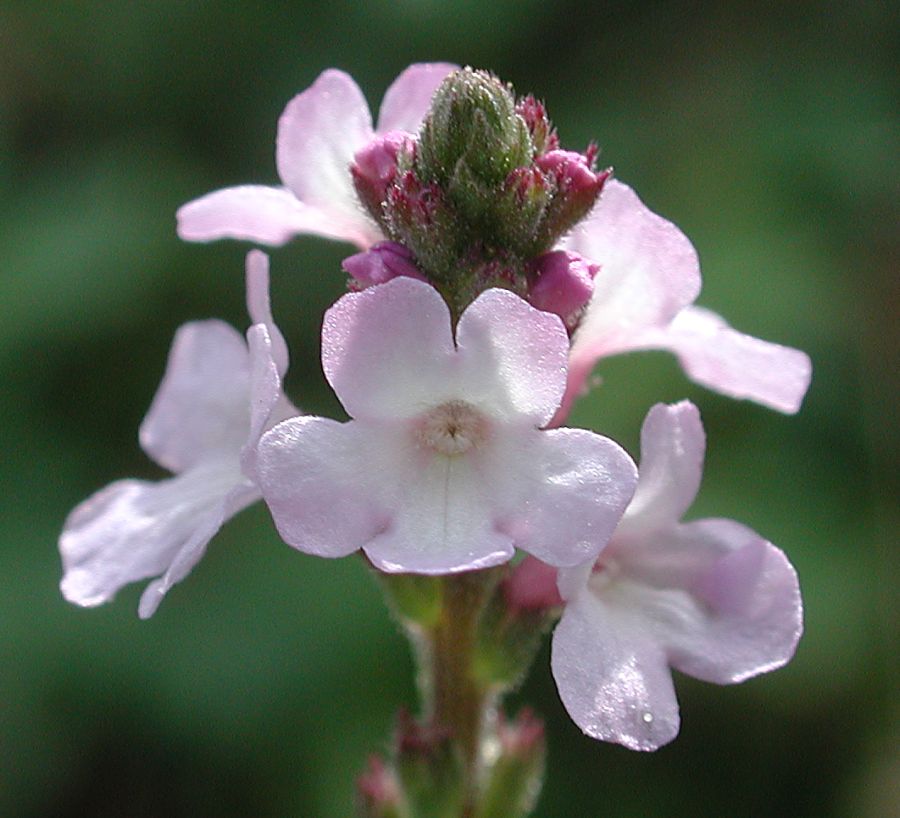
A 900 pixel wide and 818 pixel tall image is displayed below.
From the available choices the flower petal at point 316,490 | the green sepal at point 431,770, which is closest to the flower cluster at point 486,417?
the flower petal at point 316,490

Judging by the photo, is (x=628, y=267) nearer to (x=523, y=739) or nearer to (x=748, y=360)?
(x=748, y=360)

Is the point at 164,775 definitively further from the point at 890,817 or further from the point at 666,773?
the point at 890,817

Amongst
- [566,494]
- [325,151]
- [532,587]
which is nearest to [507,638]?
[532,587]

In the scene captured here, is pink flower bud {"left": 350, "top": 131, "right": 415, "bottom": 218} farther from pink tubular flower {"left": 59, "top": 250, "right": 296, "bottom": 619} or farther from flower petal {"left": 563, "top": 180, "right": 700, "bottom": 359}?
flower petal {"left": 563, "top": 180, "right": 700, "bottom": 359}

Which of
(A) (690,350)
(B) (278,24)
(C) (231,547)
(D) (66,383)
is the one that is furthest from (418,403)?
(B) (278,24)

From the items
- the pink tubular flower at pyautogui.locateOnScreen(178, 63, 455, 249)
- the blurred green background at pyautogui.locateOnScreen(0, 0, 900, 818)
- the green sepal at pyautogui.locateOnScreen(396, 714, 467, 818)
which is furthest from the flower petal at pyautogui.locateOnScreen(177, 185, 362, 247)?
the blurred green background at pyautogui.locateOnScreen(0, 0, 900, 818)
